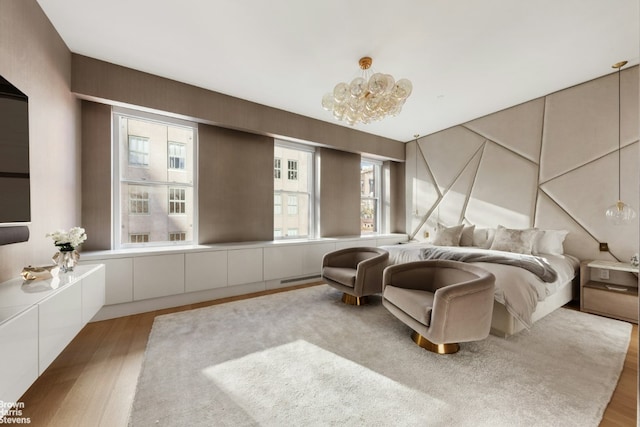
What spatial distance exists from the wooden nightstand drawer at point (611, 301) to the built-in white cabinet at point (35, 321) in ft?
16.9

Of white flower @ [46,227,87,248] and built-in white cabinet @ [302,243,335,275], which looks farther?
built-in white cabinet @ [302,243,335,275]

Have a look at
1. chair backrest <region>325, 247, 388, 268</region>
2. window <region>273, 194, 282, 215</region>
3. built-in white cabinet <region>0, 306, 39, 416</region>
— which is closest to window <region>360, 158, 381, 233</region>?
window <region>273, 194, 282, 215</region>

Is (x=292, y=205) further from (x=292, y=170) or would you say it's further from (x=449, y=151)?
(x=449, y=151)

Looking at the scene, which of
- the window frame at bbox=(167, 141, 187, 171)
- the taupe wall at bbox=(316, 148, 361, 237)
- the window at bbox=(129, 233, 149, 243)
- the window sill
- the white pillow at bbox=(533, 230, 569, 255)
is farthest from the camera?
the taupe wall at bbox=(316, 148, 361, 237)

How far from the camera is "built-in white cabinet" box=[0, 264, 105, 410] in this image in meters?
1.14

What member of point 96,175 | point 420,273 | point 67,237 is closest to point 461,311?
point 420,273

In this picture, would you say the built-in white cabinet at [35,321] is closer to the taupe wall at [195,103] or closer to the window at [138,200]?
the window at [138,200]

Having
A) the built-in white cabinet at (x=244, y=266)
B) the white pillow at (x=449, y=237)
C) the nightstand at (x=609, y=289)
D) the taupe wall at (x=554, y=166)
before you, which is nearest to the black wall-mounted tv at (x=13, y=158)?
the built-in white cabinet at (x=244, y=266)

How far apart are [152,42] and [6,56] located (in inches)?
48.2

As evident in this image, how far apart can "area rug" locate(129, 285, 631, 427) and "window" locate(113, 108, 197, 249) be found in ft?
4.37

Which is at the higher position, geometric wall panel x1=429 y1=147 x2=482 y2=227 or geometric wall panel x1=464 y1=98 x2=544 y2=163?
geometric wall panel x1=464 y1=98 x2=544 y2=163

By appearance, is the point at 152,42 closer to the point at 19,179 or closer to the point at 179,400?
the point at 19,179

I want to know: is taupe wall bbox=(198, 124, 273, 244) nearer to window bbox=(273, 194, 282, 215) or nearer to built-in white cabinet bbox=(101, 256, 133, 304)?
window bbox=(273, 194, 282, 215)

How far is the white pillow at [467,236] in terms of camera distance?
14.0ft
